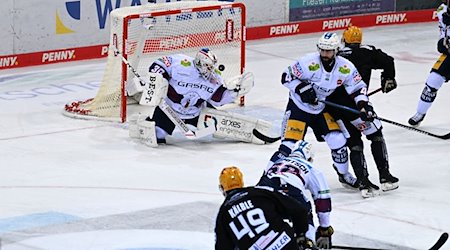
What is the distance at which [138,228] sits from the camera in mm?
8469

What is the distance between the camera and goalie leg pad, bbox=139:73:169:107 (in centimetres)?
1058

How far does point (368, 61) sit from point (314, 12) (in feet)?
19.7

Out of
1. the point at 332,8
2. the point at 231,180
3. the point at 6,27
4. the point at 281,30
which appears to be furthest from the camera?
the point at 332,8

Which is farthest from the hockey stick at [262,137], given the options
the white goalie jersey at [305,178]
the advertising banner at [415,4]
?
the advertising banner at [415,4]

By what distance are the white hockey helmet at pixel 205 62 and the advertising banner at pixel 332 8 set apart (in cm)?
504

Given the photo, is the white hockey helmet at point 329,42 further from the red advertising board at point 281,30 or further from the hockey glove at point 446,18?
the red advertising board at point 281,30

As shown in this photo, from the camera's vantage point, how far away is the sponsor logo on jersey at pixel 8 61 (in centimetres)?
1334

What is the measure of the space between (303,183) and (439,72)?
464 cm

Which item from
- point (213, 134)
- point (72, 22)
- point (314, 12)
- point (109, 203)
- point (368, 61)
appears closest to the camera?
point (109, 203)

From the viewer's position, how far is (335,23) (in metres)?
16.0

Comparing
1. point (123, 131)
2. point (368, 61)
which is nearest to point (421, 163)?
point (368, 61)

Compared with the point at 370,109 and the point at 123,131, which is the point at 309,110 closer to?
the point at 370,109

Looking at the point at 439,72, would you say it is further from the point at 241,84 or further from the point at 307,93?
the point at 307,93

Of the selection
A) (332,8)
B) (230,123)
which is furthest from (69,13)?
(332,8)
